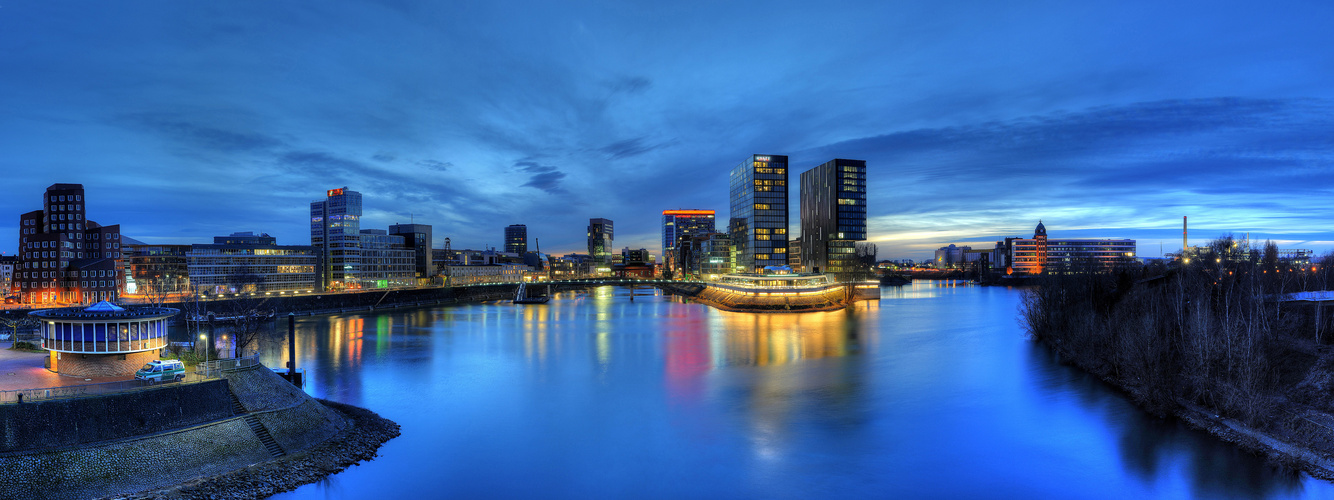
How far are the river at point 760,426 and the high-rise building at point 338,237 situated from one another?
64.7 meters

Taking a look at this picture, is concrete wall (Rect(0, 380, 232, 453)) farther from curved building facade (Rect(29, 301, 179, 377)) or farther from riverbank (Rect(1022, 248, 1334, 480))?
riverbank (Rect(1022, 248, 1334, 480))

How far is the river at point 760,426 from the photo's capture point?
17734mm

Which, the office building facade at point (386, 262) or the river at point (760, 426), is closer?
→ the river at point (760, 426)

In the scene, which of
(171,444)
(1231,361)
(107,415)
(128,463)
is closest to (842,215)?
(1231,361)

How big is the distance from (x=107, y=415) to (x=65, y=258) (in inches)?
2175

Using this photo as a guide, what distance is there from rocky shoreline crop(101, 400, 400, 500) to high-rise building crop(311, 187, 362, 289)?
89.6m

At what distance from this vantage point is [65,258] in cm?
5391

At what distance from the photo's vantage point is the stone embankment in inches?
557

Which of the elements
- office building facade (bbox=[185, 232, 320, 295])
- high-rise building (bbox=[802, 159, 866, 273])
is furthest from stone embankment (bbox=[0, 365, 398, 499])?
high-rise building (bbox=[802, 159, 866, 273])

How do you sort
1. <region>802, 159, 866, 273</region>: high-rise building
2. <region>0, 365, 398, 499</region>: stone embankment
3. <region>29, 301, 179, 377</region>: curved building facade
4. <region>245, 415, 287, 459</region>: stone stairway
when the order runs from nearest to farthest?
<region>0, 365, 398, 499</region>: stone embankment
<region>245, 415, 287, 459</region>: stone stairway
<region>29, 301, 179, 377</region>: curved building facade
<region>802, 159, 866, 273</region>: high-rise building

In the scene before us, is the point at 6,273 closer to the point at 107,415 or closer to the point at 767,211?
the point at 107,415

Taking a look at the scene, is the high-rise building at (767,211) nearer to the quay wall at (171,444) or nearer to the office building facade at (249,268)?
the office building facade at (249,268)

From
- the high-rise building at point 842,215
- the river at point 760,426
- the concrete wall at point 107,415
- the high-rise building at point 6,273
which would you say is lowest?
the river at point 760,426

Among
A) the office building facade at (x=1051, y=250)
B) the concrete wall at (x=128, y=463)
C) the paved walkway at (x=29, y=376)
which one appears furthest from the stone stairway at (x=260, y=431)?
the office building facade at (x=1051, y=250)
